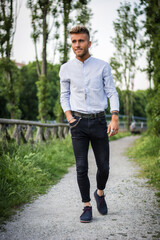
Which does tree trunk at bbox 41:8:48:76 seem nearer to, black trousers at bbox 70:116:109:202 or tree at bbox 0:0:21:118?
tree at bbox 0:0:21:118

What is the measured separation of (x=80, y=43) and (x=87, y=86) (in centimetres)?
50

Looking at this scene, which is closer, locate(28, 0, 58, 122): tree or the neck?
the neck

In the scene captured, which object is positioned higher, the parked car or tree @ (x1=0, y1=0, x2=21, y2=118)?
tree @ (x1=0, y1=0, x2=21, y2=118)

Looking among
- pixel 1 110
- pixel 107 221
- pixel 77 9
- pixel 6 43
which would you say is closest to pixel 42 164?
pixel 107 221

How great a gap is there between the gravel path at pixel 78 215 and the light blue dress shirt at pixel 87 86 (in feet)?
4.17

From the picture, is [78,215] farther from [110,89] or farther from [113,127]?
[110,89]

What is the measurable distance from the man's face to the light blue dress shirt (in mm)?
113

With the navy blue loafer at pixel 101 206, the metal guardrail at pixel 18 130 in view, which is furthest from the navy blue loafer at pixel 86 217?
the metal guardrail at pixel 18 130

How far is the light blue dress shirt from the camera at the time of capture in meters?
3.32

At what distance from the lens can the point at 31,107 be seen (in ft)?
141

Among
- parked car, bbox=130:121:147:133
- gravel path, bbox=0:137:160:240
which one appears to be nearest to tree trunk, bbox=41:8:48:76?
gravel path, bbox=0:137:160:240

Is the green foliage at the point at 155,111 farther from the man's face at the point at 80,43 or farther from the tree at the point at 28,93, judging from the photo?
the tree at the point at 28,93

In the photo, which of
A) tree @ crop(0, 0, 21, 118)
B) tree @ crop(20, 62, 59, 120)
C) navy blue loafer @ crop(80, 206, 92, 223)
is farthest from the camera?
tree @ crop(20, 62, 59, 120)

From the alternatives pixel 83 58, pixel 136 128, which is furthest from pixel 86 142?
pixel 136 128
